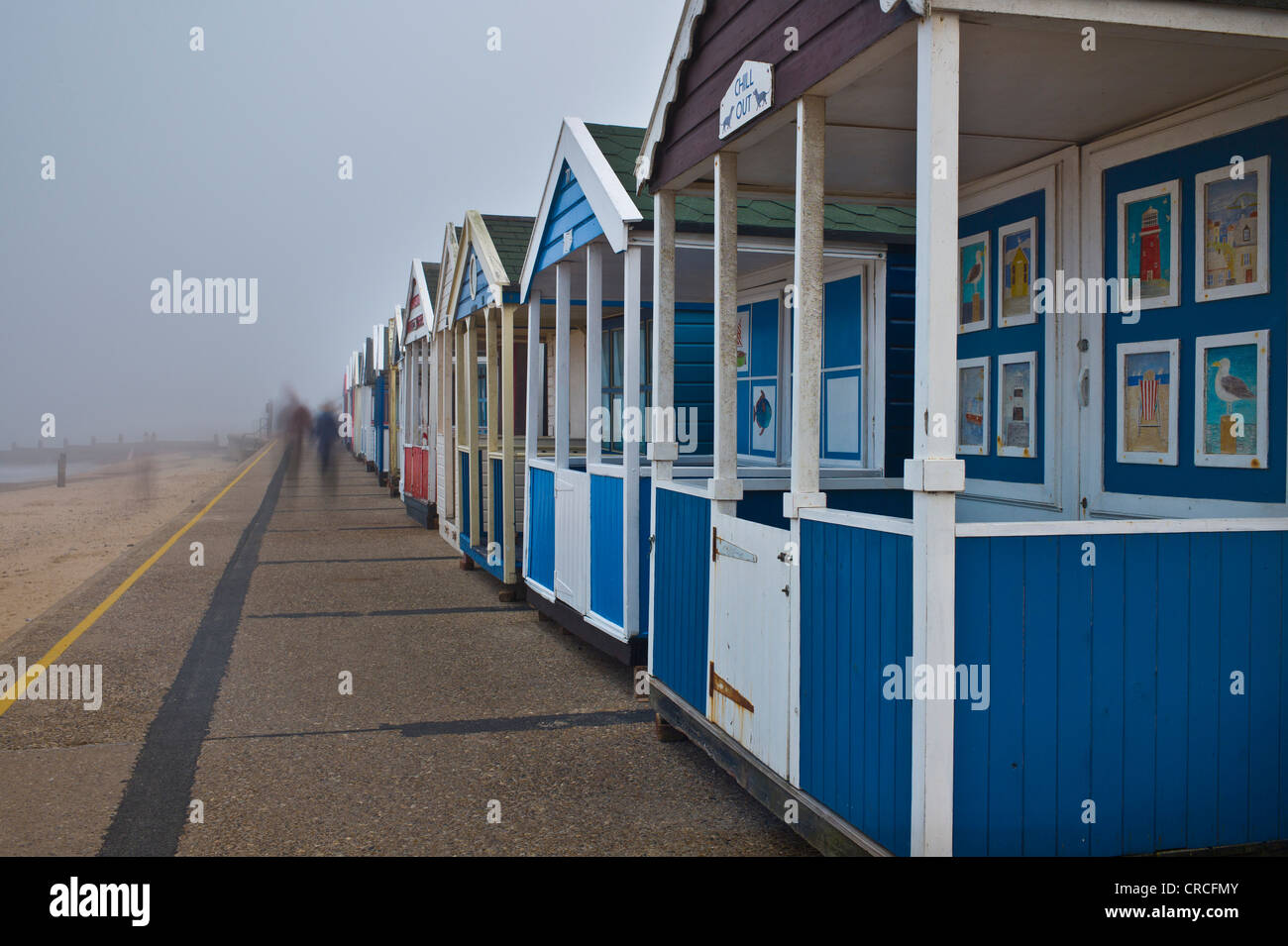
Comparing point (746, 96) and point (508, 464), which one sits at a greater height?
point (746, 96)

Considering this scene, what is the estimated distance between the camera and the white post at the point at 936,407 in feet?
10.7

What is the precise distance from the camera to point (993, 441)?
5.64 m

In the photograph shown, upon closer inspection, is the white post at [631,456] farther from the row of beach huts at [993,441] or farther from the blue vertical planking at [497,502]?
the blue vertical planking at [497,502]

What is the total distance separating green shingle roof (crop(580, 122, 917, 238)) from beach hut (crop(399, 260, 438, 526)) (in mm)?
8867

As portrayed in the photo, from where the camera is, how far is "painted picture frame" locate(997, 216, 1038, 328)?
5.30 metres

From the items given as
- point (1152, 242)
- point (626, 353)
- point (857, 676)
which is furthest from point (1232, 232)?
point (626, 353)

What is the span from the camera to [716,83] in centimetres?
521

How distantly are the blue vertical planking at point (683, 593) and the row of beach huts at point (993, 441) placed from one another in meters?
0.03

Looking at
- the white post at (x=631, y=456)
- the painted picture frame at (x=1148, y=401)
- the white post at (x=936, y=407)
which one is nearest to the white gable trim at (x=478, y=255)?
the white post at (x=631, y=456)

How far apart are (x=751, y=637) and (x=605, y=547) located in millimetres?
2910

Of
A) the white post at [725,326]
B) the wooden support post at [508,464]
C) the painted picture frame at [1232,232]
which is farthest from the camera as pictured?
the wooden support post at [508,464]

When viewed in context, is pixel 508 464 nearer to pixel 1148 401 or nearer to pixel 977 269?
pixel 977 269

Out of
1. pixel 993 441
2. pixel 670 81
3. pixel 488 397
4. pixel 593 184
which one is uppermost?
pixel 670 81
